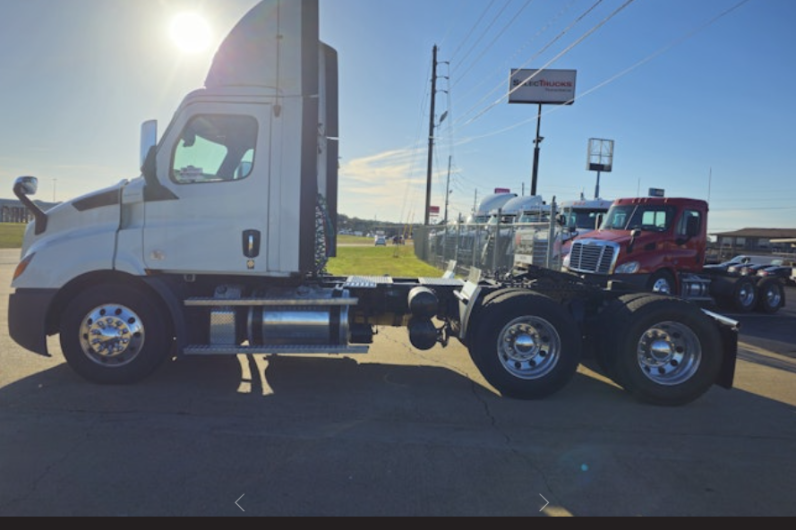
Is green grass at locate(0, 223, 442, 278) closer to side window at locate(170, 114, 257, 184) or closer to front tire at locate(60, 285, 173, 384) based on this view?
side window at locate(170, 114, 257, 184)

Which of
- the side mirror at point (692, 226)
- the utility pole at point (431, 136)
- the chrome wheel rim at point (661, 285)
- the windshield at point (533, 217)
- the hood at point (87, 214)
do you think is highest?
the utility pole at point (431, 136)

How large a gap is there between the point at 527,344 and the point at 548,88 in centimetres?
3130

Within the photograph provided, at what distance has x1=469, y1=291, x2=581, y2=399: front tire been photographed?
499cm

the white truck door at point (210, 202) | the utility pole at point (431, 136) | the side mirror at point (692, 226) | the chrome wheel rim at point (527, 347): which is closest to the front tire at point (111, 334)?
the white truck door at point (210, 202)

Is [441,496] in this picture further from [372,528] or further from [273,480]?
[273,480]

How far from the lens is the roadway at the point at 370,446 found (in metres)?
3.05

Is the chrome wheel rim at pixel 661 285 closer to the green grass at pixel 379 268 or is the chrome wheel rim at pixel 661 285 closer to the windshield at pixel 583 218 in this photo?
the windshield at pixel 583 218

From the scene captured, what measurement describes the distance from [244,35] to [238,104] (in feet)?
2.38

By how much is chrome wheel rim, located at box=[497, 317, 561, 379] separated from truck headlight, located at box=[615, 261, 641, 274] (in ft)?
22.8

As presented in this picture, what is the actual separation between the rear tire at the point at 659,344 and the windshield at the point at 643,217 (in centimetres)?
719

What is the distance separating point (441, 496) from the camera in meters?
3.12

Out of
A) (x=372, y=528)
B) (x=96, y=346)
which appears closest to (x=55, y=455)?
(x=96, y=346)

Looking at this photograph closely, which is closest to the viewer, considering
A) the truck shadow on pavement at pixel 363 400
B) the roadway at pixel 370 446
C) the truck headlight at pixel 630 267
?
the roadway at pixel 370 446

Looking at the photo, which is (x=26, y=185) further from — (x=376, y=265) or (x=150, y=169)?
(x=376, y=265)
